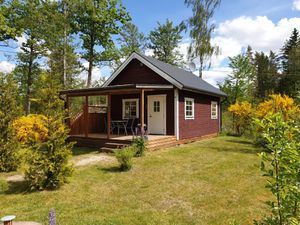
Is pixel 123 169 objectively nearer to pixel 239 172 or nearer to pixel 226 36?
pixel 239 172

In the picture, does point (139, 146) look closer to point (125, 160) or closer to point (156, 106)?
point (125, 160)

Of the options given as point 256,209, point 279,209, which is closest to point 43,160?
point 256,209

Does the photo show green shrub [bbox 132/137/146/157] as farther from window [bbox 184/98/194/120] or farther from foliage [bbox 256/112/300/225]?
foliage [bbox 256/112/300/225]

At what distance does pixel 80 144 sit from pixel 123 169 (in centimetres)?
489

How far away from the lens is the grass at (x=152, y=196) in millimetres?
4586

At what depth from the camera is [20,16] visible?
68.4 feet

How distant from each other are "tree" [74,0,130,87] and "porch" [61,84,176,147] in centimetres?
989

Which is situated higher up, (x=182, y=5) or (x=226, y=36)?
(x=182, y=5)

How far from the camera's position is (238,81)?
90.4ft

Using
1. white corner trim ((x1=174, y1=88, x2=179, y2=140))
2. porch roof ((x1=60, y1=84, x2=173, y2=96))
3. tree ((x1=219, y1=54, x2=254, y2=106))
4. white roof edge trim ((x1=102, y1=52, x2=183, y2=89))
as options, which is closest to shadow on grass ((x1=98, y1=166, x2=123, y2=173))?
porch roof ((x1=60, y1=84, x2=173, y2=96))

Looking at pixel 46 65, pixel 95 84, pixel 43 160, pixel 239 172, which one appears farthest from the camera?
pixel 95 84

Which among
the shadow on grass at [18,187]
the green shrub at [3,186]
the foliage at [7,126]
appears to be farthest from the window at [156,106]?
the green shrub at [3,186]

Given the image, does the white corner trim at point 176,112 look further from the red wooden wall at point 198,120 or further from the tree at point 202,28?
the tree at point 202,28

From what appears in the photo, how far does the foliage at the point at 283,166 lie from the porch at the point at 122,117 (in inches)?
337
